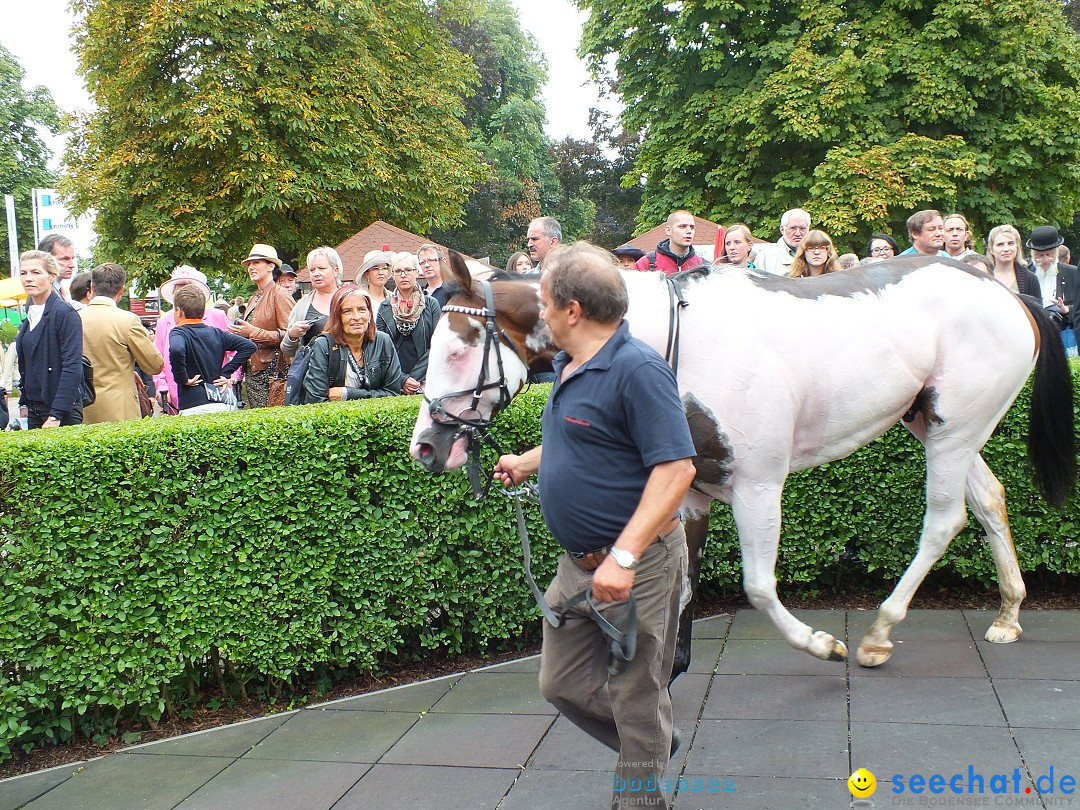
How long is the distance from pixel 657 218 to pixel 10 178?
33076 millimetres

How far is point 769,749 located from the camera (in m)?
3.98

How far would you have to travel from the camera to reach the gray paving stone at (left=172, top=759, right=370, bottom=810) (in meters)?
3.85

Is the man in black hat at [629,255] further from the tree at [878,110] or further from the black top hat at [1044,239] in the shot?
the tree at [878,110]

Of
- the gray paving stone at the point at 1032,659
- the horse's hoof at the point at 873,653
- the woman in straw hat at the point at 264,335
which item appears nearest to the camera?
the gray paving stone at the point at 1032,659

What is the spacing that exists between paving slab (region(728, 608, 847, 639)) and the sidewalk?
34cm

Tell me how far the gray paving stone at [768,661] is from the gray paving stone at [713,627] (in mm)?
181

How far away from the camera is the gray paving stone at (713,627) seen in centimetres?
554

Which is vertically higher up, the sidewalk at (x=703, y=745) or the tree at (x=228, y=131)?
the tree at (x=228, y=131)

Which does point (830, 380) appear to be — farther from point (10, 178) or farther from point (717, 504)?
point (10, 178)

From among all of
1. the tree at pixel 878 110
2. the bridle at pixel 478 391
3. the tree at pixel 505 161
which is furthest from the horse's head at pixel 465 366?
the tree at pixel 505 161

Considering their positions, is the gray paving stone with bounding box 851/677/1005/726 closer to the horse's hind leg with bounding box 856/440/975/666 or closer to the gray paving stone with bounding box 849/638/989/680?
the gray paving stone with bounding box 849/638/989/680

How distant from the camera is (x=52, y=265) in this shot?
7.04 metres

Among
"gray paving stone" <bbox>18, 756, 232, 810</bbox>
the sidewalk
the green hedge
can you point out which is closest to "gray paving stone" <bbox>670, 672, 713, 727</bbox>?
the sidewalk

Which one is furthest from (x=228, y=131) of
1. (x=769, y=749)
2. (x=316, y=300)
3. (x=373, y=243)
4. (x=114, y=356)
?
(x=769, y=749)
